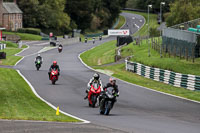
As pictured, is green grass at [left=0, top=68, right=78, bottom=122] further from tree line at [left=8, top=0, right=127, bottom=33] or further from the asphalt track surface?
tree line at [left=8, top=0, right=127, bottom=33]

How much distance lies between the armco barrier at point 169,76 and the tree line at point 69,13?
8471cm

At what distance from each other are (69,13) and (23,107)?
432 feet

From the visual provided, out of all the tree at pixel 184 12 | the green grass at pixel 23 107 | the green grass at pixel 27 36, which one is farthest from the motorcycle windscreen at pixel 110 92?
the green grass at pixel 27 36

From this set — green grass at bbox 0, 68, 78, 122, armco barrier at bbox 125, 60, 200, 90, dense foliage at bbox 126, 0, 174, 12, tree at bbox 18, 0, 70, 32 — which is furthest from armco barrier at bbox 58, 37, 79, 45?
green grass at bbox 0, 68, 78, 122

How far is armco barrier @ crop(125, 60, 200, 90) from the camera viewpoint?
3625 centimetres

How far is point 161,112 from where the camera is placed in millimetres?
23172

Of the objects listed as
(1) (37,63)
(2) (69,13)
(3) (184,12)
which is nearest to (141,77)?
(1) (37,63)

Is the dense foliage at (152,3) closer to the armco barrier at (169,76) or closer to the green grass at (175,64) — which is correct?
the green grass at (175,64)

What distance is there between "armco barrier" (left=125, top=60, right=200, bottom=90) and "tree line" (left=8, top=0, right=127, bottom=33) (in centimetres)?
8471

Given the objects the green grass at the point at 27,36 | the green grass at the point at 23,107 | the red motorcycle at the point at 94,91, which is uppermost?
the red motorcycle at the point at 94,91

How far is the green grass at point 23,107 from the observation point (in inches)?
737

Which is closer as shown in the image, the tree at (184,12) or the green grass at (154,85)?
the green grass at (154,85)

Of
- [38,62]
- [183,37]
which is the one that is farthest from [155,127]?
[183,37]

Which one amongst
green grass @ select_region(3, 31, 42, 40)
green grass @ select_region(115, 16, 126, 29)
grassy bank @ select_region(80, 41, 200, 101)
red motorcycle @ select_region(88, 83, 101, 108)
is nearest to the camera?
red motorcycle @ select_region(88, 83, 101, 108)
